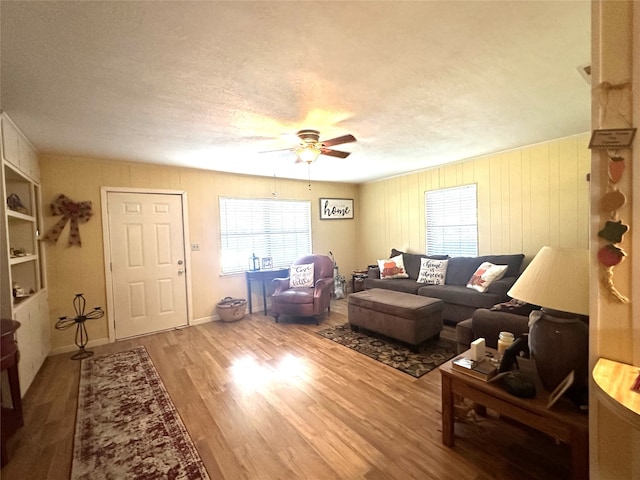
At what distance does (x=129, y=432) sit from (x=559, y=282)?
2839 mm

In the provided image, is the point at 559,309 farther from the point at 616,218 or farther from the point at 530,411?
the point at 530,411

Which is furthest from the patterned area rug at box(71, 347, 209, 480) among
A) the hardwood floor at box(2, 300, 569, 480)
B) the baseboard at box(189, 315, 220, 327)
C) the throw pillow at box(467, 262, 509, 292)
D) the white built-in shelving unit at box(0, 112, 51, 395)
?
the throw pillow at box(467, 262, 509, 292)

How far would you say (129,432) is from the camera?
1.99 m

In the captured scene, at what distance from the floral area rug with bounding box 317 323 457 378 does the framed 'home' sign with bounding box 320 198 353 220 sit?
2810mm

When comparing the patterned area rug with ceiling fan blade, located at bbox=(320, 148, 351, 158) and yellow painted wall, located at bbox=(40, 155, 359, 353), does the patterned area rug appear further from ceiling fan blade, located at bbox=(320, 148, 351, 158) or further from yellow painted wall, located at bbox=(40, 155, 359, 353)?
ceiling fan blade, located at bbox=(320, 148, 351, 158)

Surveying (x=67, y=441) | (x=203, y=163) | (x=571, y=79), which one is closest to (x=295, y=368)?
(x=67, y=441)

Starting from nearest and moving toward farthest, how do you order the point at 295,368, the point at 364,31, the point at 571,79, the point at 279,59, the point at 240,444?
the point at 364,31 → the point at 279,59 → the point at 240,444 → the point at 571,79 → the point at 295,368

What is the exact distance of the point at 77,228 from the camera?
348 centimetres

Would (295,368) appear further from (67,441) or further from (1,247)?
(1,247)

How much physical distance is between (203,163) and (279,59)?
2.74m

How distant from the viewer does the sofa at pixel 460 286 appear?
140 inches

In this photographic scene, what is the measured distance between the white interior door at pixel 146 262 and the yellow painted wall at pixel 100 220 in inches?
5.8

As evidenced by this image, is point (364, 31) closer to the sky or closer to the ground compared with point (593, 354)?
closer to the sky

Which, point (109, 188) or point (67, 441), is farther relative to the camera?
point (109, 188)
